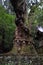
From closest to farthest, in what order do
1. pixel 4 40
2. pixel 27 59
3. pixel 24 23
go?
pixel 27 59, pixel 24 23, pixel 4 40

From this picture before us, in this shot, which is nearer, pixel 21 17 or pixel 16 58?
pixel 16 58

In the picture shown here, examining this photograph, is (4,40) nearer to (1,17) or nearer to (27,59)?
(1,17)

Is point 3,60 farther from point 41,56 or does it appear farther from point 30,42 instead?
point 30,42

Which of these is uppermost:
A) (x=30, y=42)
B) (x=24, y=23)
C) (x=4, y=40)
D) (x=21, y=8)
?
(x=21, y=8)

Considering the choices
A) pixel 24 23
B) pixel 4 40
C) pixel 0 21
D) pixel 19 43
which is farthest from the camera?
pixel 4 40

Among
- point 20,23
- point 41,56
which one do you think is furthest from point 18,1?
point 41,56

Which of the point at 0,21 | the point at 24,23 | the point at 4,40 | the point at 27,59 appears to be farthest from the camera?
the point at 4,40

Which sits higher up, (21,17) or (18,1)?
(18,1)

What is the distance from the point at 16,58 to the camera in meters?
4.86

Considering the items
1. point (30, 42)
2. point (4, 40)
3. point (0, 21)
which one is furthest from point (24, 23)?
point (4, 40)

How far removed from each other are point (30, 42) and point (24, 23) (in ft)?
2.64

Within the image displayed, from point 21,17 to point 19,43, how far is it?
1040 millimetres

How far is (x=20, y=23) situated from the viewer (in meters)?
7.53

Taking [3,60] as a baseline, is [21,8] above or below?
above
